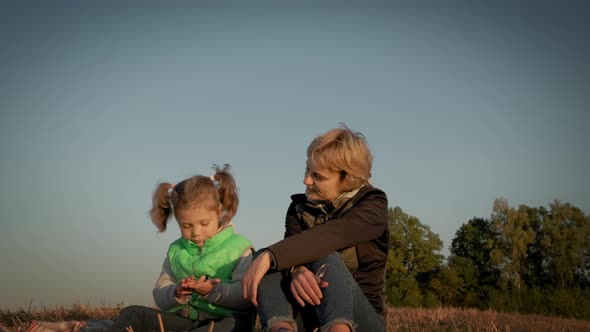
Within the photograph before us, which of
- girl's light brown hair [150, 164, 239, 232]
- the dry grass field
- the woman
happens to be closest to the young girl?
girl's light brown hair [150, 164, 239, 232]

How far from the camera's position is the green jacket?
5.38 meters

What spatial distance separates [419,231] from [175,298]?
4467 centimetres

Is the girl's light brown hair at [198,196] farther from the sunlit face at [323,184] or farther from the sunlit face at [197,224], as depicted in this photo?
the sunlit face at [323,184]

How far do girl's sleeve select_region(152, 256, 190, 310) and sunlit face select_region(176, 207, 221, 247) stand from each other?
18.9 inches

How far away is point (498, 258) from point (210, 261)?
47.5m

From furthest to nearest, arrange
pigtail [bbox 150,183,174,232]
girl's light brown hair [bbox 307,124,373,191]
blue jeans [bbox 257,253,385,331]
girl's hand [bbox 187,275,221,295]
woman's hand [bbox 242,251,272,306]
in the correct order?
pigtail [bbox 150,183,174,232]
girl's hand [bbox 187,275,221,295]
girl's light brown hair [bbox 307,124,373,191]
woman's hand [bbox 242,251,272,306]
blue jeans [bbox 257,253,385,331]

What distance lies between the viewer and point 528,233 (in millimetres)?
49594

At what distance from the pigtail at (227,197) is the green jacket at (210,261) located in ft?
0.60

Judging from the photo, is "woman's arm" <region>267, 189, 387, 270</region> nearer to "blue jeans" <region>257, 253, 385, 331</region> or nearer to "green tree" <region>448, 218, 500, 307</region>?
"blue jeans" <region>257, 253, 385, 331</region>

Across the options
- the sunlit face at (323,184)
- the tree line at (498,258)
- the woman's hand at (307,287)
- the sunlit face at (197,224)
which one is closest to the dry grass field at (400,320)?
the sunlit face at (197,224)

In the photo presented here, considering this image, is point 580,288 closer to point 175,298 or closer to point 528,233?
point 528,233

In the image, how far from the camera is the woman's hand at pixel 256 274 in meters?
3.90

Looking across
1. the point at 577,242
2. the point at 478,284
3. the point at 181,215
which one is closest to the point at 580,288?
the point at 577,242

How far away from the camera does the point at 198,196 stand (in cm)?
568
